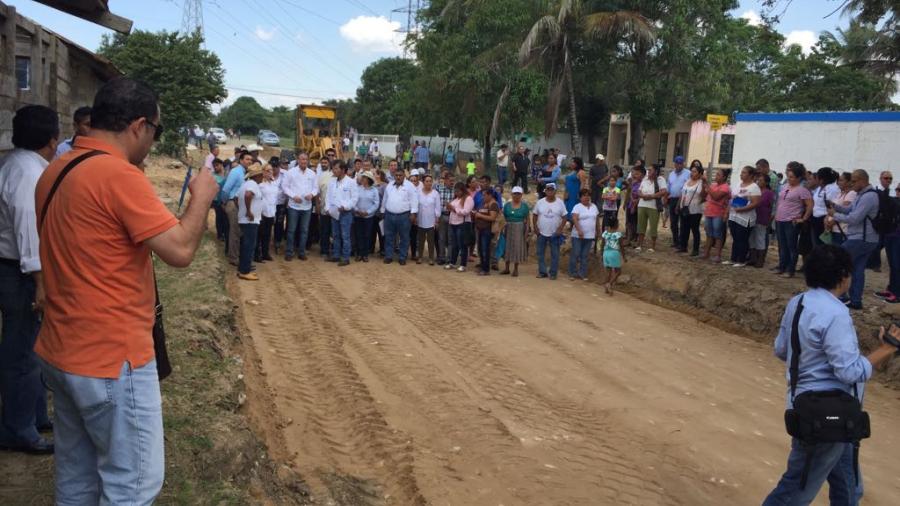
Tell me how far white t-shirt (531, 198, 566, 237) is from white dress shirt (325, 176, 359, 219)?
3.46 meters

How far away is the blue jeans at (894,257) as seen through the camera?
9.74 metres

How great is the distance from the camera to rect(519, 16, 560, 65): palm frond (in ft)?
69.6

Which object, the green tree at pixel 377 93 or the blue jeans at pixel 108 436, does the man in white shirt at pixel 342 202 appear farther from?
the green tree at pixel 377 93

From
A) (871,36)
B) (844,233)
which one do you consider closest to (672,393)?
(844,233)

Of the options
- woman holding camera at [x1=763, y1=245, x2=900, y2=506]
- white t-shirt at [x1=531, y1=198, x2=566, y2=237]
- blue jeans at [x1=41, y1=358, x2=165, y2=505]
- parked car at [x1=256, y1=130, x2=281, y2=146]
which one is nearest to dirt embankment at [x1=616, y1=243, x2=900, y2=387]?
white t-shirt at [x1=531, y1=198, x2=566, y2=237]

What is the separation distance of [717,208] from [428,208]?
526cm

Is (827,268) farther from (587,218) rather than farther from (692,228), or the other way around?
(692,228)

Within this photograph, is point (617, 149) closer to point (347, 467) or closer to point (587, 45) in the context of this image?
point (587, 45)

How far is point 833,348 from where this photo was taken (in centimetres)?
390

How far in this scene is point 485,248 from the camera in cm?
1346

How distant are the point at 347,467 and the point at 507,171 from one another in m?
19.2

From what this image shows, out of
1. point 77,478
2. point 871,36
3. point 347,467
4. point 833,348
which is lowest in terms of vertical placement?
point 347,467

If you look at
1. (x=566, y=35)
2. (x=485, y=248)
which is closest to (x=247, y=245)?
(x=485, y=248)

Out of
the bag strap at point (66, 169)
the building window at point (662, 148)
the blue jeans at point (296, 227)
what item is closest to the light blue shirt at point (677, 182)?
the blue jeans at point (296, 227)
